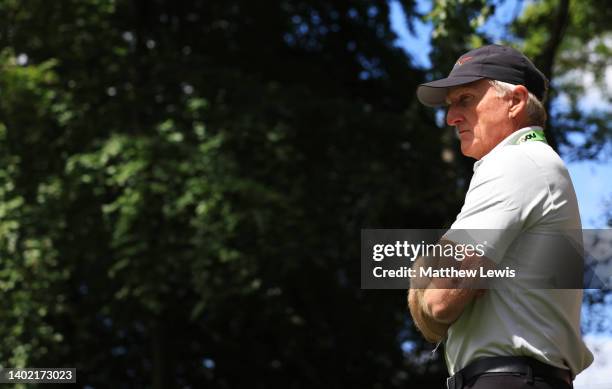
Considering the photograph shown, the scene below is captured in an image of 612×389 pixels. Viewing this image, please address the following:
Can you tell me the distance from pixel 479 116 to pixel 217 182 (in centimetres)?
647

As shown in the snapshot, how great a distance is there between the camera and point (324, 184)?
9.36 m

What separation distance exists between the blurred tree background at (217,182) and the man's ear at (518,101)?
6.32 metres

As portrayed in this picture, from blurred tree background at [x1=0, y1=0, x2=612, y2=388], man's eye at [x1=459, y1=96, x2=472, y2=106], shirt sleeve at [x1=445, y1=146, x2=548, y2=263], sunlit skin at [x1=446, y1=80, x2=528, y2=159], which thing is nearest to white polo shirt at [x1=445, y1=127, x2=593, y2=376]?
shirt sleeve at [x1=445, y1=146, x2=548, y2=263]

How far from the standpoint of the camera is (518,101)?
7.41 feet

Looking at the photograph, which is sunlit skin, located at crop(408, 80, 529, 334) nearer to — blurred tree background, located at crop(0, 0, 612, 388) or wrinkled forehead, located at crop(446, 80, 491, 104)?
wrinkled forehead, located at crop(446, 80, 491, 104)

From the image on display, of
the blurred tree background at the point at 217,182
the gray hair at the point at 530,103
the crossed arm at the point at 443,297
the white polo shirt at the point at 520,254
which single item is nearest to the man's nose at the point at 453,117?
the gray hair at the point at 530,103

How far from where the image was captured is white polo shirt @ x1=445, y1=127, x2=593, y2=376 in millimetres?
2043

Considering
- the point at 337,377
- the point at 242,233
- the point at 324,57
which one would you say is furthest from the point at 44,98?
the point at 337,377

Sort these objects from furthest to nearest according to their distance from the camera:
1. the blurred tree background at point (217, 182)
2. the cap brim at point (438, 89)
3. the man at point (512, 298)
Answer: the blurred tree background at point (217, 182) → the cap brim at point (438, 89) → the man at point (512, 298)

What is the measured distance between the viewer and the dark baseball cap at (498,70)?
2.28 meters

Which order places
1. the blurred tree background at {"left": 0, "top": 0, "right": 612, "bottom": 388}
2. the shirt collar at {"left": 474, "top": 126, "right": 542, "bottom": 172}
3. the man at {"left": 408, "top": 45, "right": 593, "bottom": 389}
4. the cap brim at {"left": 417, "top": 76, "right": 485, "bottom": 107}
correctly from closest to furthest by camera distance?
the man at {"left": 408, "top": 45, "right": 593, "bottom": 389} → the shirt collar at {"left": 474, "top": 126, "right": 542, "bottom": 172} → the cap brim at {"left": 417, "top": 76, "right": 485, "bottom": 107} → the blurred tree background at {"left": 0, "top": 0, "right": 612, "bottom": 388}

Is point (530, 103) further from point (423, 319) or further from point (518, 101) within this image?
point (423, 319)

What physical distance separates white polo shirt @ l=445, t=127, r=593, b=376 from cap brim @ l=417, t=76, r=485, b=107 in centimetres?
24

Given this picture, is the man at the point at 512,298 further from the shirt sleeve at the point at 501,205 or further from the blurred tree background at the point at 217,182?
the blurred tree background at the point at 217,182
